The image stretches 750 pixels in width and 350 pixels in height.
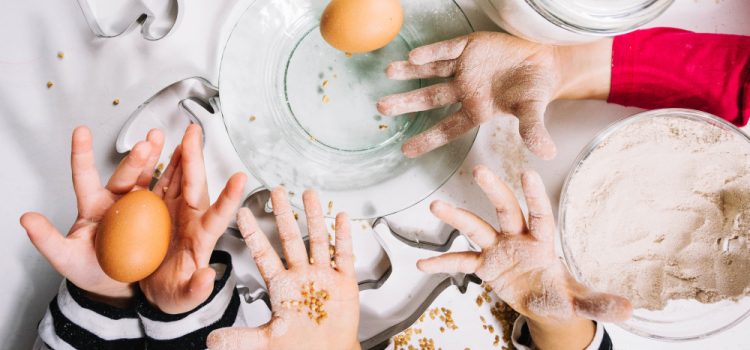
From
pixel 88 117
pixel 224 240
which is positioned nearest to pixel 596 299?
pixel 224 240

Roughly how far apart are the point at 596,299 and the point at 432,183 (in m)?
0.26

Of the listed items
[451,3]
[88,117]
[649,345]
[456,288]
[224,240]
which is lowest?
[649,345]

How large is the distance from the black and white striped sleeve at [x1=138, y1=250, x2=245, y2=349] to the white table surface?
0.21 meters

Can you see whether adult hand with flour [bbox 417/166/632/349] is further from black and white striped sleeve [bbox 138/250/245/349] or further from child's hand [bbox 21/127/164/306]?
child's hand [bbox 21/127/164/306]

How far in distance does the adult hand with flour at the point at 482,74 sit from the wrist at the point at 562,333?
0.27 meters

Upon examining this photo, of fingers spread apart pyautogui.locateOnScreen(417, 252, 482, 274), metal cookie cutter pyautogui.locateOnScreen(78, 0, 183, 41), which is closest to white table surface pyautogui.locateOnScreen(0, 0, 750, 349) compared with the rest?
metal cookie cutter pyautogui.locateOnScreen(78, 0, 183, 41)

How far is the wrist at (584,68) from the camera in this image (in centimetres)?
82

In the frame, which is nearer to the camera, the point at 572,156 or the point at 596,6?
the point at 596,6

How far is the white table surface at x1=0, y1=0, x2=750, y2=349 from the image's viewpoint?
0.87 metres

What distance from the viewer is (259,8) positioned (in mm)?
831

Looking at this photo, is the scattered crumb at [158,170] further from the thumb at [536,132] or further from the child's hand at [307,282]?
the thumb at [536,132]

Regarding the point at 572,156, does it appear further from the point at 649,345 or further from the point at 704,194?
the point at 649,345

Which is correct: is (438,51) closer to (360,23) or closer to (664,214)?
(360,23)

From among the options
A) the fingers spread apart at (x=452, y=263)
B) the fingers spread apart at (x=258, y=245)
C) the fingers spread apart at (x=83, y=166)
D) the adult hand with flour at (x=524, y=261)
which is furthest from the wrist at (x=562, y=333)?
the fingers spread apart at (x=83, y=166)
